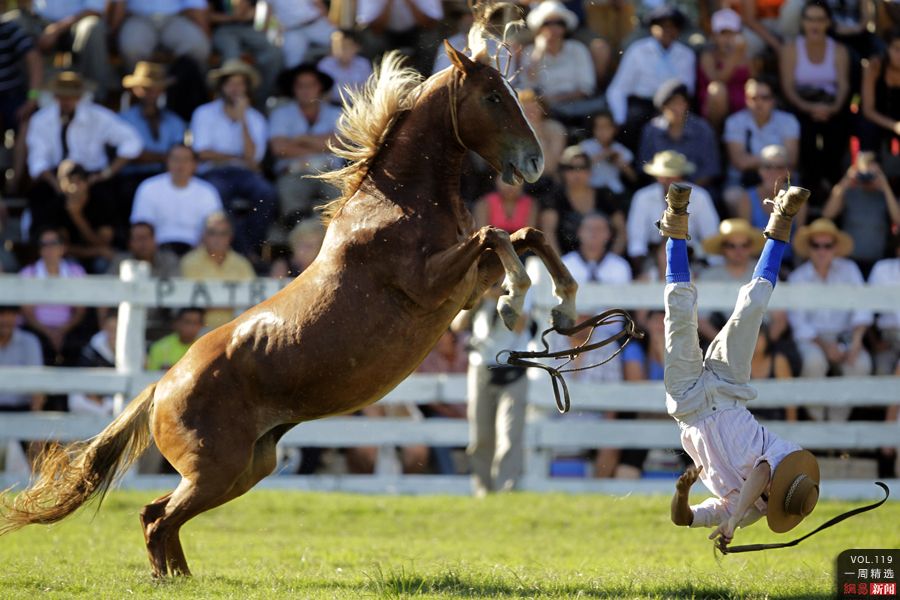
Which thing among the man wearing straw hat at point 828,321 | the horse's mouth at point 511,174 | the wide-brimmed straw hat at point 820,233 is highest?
the horse's mouth at point 511,174

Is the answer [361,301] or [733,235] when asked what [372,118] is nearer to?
[361,301]

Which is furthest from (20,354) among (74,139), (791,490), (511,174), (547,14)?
(791,490)

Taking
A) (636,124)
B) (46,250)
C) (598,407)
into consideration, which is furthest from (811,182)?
(46,250)

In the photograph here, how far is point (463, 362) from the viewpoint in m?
12.7

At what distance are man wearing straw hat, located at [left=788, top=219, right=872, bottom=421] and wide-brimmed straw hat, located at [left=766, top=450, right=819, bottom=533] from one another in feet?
18.6

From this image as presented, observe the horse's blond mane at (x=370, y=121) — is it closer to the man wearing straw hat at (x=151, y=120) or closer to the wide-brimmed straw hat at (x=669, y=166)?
the wide-brimmed straw hat at (x=669, y=166)

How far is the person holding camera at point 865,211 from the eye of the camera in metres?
13.1

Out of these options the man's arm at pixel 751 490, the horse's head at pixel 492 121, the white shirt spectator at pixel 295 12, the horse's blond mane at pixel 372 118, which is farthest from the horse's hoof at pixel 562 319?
the white shirt spectator at pixel 295 12

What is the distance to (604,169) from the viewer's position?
13.1m

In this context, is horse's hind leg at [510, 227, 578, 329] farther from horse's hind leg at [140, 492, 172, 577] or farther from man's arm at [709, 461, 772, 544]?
horse's hind leg at [140, 492, 172, 577]

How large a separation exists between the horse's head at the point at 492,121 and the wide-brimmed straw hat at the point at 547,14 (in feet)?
20.8

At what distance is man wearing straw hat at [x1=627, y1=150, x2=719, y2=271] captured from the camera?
40.6 feet

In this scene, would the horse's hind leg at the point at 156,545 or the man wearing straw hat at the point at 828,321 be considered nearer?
the horse's hind leg at the point at 156,545

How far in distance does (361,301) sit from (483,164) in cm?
599
